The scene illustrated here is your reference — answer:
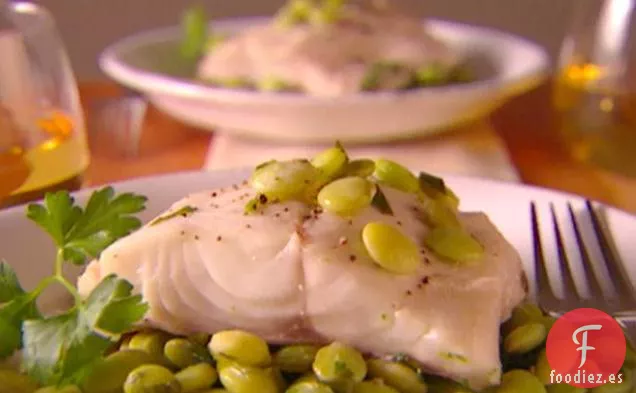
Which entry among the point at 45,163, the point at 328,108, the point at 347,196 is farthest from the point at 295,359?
the point at 328,108

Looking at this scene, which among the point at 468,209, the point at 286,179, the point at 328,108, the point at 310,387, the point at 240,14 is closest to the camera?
the point at 310,387

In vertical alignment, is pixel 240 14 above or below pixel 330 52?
below

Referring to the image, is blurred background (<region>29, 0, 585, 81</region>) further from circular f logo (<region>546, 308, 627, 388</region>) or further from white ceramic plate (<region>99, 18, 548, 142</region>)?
circular f logo (<region>546, 308, 627, 388</region>)

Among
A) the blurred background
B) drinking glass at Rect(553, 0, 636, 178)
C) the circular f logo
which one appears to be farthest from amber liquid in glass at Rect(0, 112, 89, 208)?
the blurred background

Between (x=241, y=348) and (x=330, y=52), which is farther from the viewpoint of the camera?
(x=330, y=52)

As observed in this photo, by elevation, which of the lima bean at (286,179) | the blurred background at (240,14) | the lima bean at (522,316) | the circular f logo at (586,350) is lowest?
the blurred background at (240,14)

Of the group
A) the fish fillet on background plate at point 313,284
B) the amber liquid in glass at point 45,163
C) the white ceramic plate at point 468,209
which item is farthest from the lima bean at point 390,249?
the amber liquid in glass at point 45,163

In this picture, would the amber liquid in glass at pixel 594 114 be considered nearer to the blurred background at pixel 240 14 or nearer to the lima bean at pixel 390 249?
the lima bean at pixel 390 249

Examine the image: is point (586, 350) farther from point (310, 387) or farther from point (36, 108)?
point (36, 108)

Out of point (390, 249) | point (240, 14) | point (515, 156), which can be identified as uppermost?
point (390, 249)
